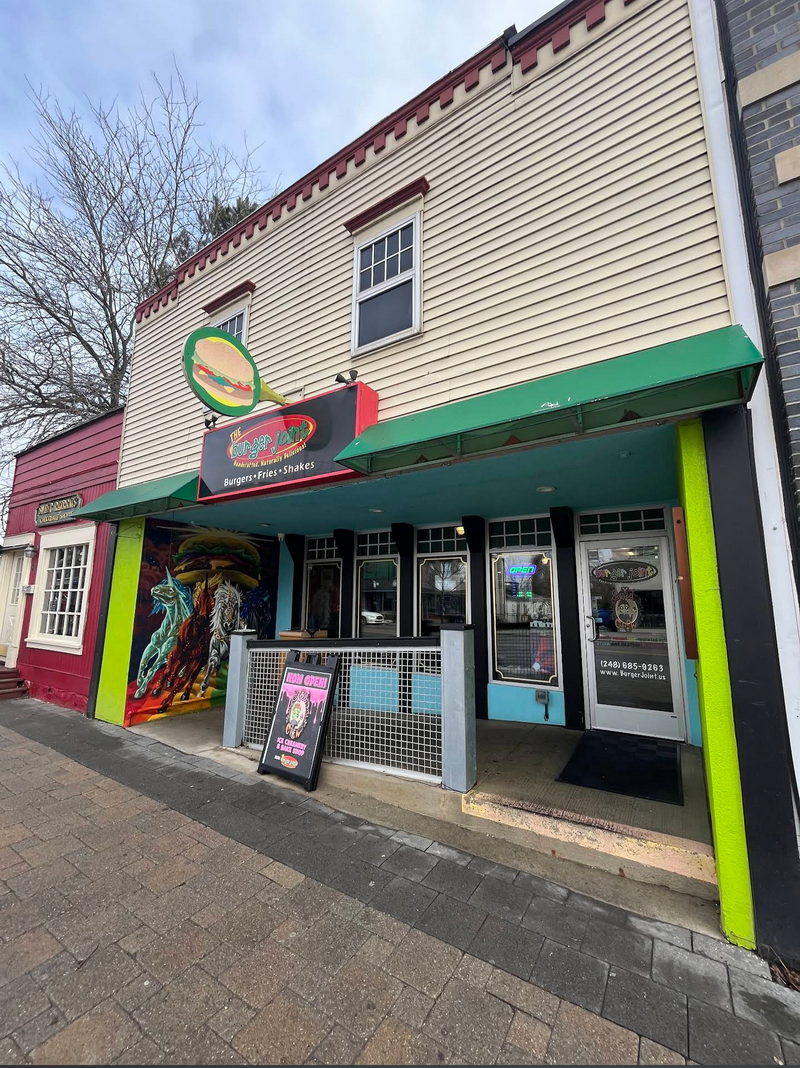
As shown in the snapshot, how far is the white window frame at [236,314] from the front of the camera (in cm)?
595

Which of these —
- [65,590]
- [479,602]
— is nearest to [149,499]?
[65,590]

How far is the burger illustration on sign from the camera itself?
4.30 metres

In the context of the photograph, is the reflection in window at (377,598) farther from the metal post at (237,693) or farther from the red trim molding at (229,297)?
the red trim molding at (229,297)

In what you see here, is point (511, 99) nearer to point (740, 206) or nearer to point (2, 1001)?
point (740, 206)

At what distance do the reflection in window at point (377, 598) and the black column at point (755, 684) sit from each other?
448 centimetres

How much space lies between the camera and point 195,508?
571 centimetres

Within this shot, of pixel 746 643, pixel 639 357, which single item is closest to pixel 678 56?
pixel 639 357

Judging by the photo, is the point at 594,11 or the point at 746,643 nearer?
the point at 746,643

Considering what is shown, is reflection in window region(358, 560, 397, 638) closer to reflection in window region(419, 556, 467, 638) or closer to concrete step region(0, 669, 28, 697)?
reflection in window region(419, 556, 467, 638)

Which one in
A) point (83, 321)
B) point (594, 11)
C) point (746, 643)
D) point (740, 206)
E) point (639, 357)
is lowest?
point (746, 643)

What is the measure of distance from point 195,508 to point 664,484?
5390mm

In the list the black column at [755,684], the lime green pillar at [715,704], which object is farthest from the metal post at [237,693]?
the black column at [755,684]

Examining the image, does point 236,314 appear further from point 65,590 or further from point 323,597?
point 65,590

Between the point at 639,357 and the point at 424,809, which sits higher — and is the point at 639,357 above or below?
above
